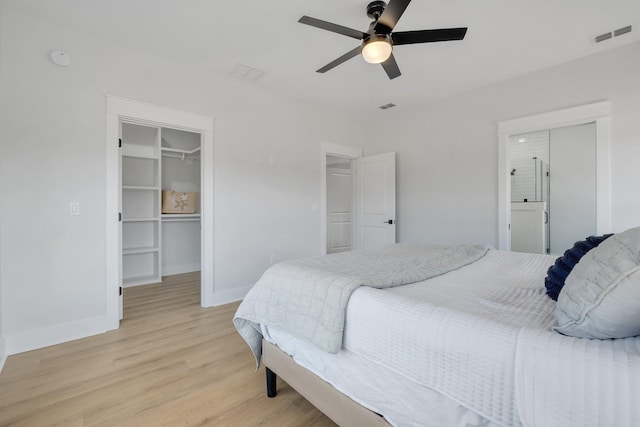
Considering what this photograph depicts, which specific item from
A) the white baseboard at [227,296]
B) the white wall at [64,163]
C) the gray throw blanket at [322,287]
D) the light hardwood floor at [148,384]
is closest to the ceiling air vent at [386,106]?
the white wall at [64,163]

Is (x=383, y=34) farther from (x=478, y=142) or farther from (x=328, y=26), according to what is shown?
(x=478, y=142)

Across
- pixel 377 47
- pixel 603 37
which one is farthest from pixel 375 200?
pixel 603 37

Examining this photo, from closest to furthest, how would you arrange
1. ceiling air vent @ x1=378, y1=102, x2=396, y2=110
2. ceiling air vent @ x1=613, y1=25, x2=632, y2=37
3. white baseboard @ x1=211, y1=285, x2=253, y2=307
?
1. ceiling air vent @ x1=613, y1=25, x2=632, y2=37
2. white baseboard @ x1=211, y1=285, x2=253, y2=307
3. ceiling air vent @ x1=378, y1=102, x2=396, y2=110

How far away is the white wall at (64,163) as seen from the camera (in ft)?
7.32

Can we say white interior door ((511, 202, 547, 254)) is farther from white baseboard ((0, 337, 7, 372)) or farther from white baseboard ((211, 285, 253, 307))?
white baseboard ((0, 337, 7, 372))

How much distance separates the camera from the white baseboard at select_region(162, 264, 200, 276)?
4630mm

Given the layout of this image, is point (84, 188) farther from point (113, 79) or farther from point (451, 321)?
point (451, 321)

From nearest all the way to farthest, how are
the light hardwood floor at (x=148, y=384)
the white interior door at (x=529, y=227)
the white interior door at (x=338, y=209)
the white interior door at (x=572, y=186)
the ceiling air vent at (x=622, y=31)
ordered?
the light hardwood floor at (x=148, y=384)
the ceiling air vent at (x=622, y=31)
the white interior door at (x=529, y=227)
the white interior door at (x=572, y=186)
the white interior door at (x=338, y=209)

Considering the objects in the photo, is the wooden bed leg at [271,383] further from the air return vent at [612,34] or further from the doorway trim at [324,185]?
the air return vent at [612,34]

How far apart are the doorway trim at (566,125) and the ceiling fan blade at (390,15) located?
230 cm

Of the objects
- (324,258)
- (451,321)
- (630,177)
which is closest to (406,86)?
(630,177)

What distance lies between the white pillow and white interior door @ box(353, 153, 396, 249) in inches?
135

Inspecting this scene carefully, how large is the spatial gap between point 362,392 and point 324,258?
0.88 meters

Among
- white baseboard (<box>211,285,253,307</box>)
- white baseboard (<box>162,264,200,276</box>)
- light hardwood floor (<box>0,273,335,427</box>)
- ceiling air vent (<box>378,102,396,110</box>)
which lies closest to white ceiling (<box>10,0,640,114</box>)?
ceiling air vent (<box>378,102,396,110</box>)
